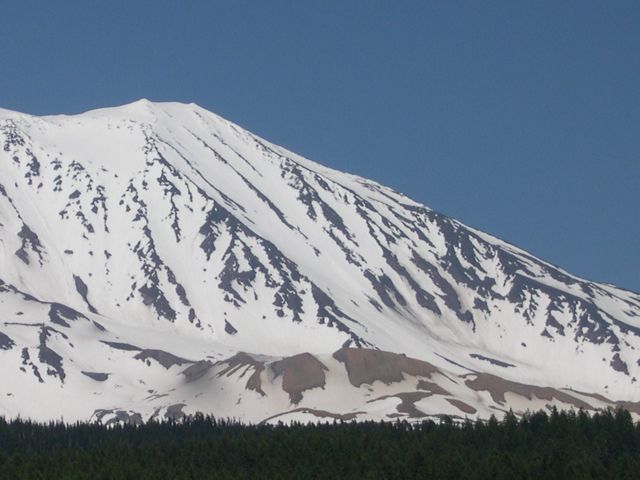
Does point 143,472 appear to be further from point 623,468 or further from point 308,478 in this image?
point 623,468

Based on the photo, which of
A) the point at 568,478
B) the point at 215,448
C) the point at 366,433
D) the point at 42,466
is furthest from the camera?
the point at 366,433

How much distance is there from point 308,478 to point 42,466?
20152mm

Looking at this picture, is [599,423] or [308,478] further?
[599,423]

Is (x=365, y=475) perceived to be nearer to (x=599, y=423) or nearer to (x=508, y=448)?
(x=508, y=448)

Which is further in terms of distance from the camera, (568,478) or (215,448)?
(215,448)

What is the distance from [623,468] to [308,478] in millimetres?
22106

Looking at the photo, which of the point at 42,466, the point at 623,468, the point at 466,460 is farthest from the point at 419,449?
the point at 42,466

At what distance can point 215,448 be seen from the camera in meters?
171

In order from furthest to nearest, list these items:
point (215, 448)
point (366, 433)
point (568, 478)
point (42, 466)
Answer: point (366, 433)
point (215, 448)
point (42, 466)
point (568, 478)

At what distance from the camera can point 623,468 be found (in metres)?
148

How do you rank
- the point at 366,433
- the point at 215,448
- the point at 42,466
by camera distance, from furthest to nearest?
the point at 366,433 → the point at 215,448 → the point at 42,466

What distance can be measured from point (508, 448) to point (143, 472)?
122 feet

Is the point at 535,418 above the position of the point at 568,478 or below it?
above

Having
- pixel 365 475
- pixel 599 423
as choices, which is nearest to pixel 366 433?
pixel 599 423
